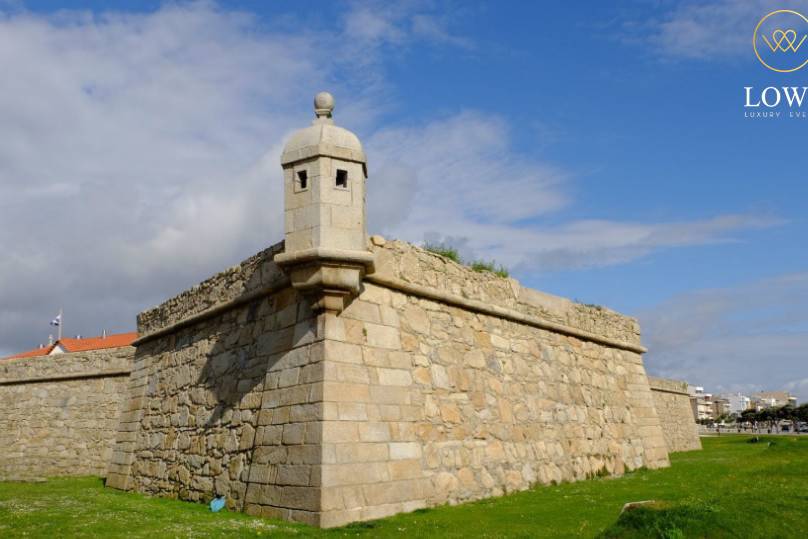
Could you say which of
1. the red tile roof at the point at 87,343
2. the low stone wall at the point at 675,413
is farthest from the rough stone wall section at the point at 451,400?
the red tile roof at the point at 87,343

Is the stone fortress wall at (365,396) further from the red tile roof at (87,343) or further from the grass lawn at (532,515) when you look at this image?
the red tile roof at (87,343)

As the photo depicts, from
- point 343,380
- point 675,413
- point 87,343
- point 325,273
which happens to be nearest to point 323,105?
point 325,273

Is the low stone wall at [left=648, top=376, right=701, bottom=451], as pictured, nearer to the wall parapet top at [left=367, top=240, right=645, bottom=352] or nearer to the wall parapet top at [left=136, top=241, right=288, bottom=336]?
the wall parapet top at [left=367, top=240, right=645, bottom=352]

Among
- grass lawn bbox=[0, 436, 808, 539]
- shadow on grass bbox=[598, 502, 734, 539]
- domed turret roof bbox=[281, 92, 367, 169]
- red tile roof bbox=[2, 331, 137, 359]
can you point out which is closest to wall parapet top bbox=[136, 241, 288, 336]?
domed turret roof bbox=[281, 92, 367, 169]

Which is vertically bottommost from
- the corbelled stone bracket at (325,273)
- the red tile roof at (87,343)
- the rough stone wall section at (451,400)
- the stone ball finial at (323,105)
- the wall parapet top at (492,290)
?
the rough stone wall section at (451,400)

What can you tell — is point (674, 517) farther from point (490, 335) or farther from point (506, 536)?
point (490, 335)

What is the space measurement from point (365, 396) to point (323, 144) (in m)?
3.02

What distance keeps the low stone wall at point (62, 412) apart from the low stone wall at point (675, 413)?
18248 mm

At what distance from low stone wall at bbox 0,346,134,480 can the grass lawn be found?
6038 mm

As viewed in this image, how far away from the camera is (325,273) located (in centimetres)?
809

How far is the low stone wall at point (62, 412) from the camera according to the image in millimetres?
17312

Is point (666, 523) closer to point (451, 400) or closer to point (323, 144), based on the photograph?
point (451, 400)

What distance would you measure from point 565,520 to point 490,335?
13.1 ft

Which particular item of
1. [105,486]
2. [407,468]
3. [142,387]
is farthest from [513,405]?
[105,486]
